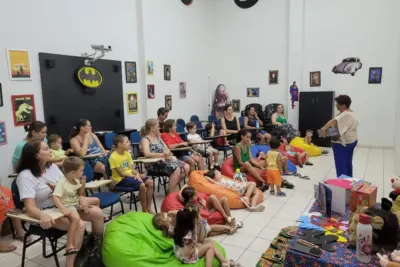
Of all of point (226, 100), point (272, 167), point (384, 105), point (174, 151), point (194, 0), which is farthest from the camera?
point (226, 100)

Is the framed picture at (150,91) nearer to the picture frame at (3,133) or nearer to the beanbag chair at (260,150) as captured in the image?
the beanbag chair at (260,150)

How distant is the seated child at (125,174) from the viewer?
13.1 ft

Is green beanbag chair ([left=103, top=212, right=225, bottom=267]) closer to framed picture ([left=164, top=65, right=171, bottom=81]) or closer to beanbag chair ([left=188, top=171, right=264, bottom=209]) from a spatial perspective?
beanbag chair ([left=188, top=171, right=264, bottom=209])

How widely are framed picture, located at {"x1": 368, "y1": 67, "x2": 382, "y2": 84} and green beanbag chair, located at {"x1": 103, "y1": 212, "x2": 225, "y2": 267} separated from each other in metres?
7.29

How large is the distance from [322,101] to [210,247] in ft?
22.5

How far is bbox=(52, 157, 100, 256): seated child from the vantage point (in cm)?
271

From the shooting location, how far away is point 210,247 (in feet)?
9.11

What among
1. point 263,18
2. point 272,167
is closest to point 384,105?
point 263,18

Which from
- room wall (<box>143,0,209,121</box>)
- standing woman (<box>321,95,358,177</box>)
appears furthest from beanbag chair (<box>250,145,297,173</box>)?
room wall (<box>143,0,209,121</box>)

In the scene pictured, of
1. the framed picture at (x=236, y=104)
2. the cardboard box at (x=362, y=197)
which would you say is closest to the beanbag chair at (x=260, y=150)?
the cardboard box at (x=362, y=197)

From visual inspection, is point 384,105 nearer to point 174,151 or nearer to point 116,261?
point 174,151

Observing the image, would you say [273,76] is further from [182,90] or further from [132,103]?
[132,103]

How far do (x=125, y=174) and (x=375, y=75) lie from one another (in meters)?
7.25

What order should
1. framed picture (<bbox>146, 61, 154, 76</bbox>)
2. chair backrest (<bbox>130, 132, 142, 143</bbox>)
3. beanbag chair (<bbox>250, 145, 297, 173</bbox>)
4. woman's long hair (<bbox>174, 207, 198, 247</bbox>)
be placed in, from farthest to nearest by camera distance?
framed picture (<bbox>146, 61, 154, 76</bbox>) → beanbag chair (<bbox>250, 145, 297, 173</bbox>) → chair backrest (<bbox>130, 132, 142, 143</bbox>) → woman's long hair (<bbox>174, 207, 198, 247</bbox>)
